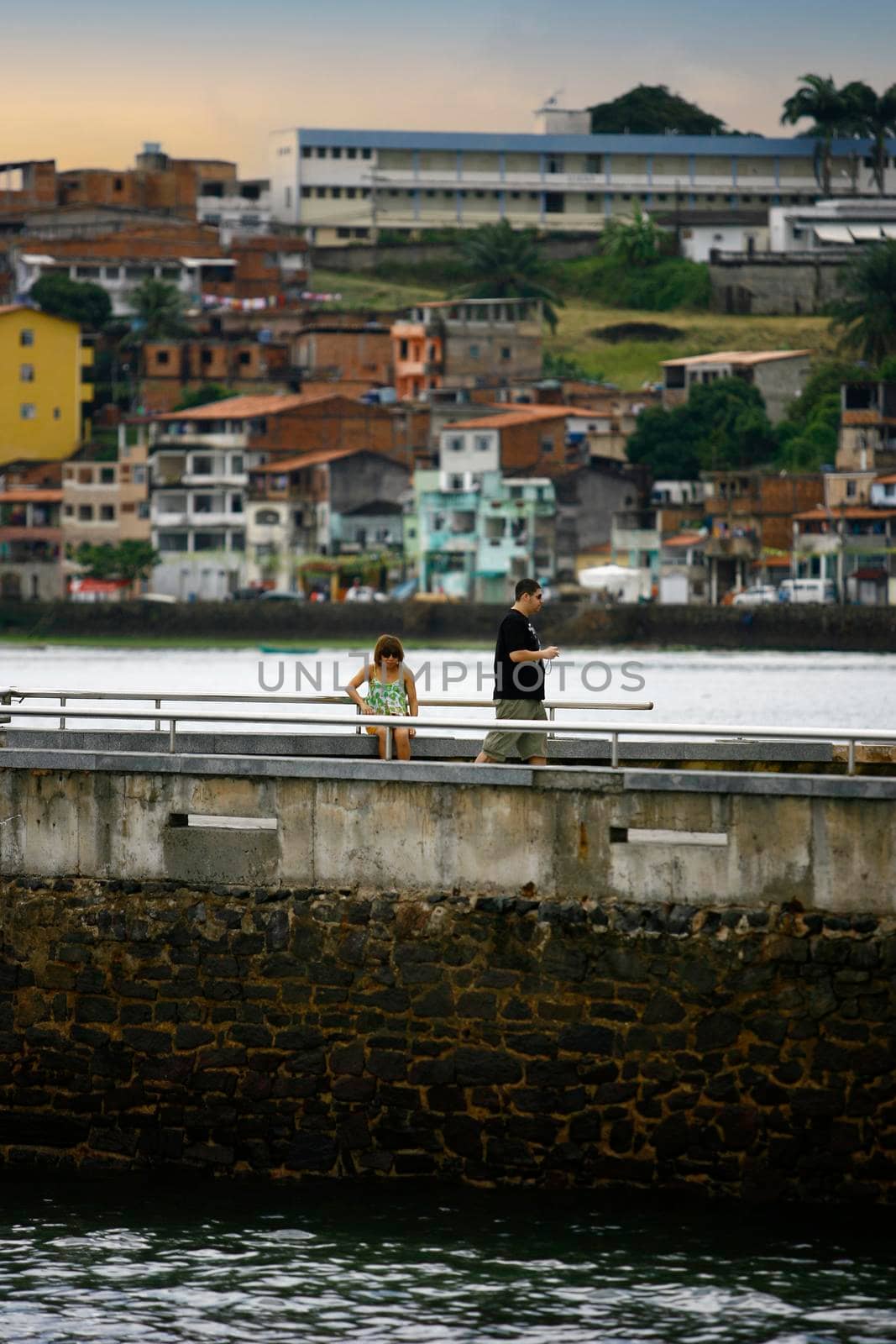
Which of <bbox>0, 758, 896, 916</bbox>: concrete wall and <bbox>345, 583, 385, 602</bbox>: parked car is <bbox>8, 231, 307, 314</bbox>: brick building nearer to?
<bbox>345, 583, 385, 602</bbox>: parked car

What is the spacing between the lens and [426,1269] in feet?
39.8

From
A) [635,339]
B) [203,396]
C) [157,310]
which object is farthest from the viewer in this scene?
[635,339]

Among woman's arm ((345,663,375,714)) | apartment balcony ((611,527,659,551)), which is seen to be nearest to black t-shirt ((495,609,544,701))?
woman's arm ((345,663,375,714))

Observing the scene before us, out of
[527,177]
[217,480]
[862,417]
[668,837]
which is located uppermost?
[527,177]

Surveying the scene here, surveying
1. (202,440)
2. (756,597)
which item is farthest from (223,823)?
(202,440)

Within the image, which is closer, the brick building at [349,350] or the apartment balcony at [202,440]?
the apartment balcony at [202,440]

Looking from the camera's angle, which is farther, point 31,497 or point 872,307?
point 872,307

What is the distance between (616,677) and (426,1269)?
76.1 m

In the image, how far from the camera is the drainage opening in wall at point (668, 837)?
12.6m

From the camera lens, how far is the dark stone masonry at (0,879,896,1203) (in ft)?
40.3

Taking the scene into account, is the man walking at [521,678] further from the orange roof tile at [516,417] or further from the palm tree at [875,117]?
the palm tree at [875,117]

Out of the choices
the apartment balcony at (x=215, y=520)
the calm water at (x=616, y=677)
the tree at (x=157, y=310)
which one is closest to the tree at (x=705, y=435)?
the calm water at (x=616, y=677)

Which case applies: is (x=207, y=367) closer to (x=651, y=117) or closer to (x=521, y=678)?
(x=651, y=117)

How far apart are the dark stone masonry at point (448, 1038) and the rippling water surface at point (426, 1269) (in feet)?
0.73
